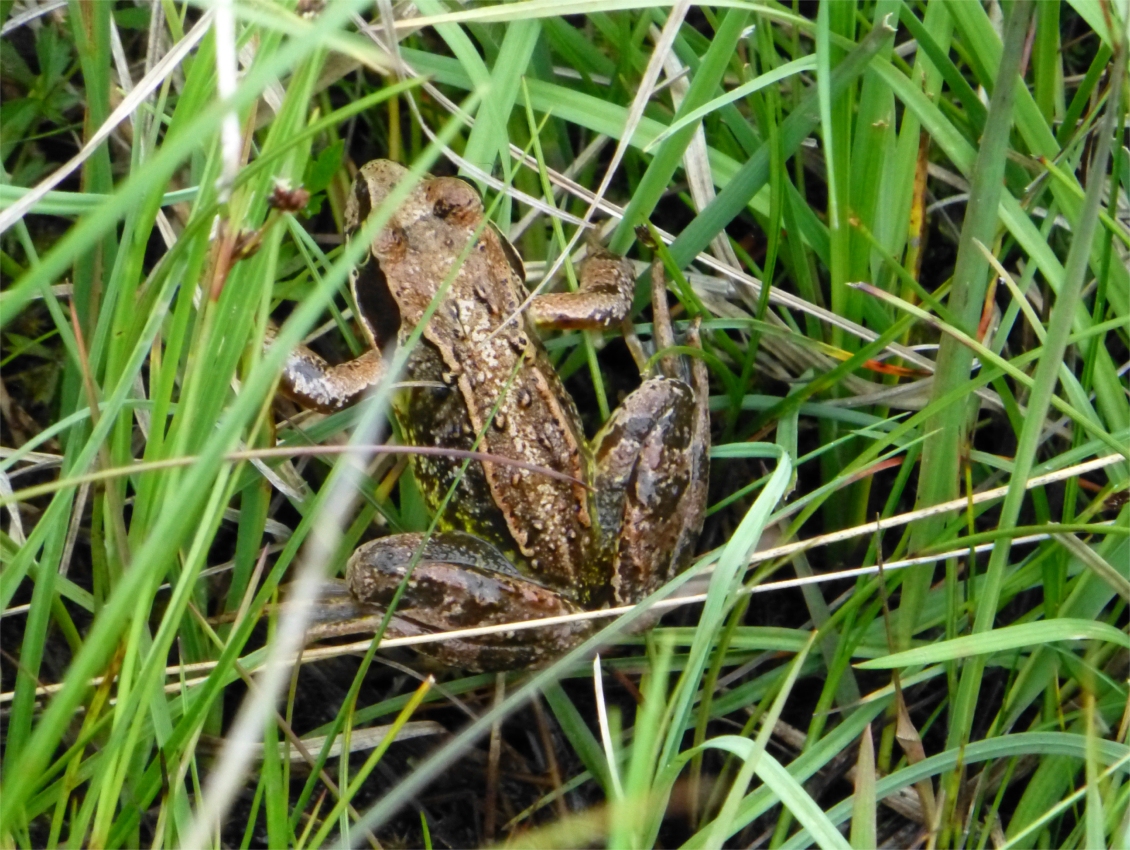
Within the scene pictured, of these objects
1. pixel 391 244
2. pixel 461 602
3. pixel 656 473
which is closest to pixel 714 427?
pixel 656 473

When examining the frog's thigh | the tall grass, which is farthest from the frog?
the tall grass

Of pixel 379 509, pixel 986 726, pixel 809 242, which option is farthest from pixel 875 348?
pixel 379 509

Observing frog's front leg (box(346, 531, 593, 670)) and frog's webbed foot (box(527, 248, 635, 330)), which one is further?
frog's webbed foot (box(527, 248, 635, 330))

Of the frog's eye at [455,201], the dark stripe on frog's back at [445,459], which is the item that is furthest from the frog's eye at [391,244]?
the dark stripe on frog's back at [445,459]

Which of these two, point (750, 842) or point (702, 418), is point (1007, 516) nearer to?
point (702, 418)

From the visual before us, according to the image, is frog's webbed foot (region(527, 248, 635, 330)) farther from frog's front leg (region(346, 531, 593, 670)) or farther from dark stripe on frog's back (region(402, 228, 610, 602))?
frog's front leg (region(346, 531, 593, 670))

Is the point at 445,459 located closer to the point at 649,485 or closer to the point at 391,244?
the point at 649,485
